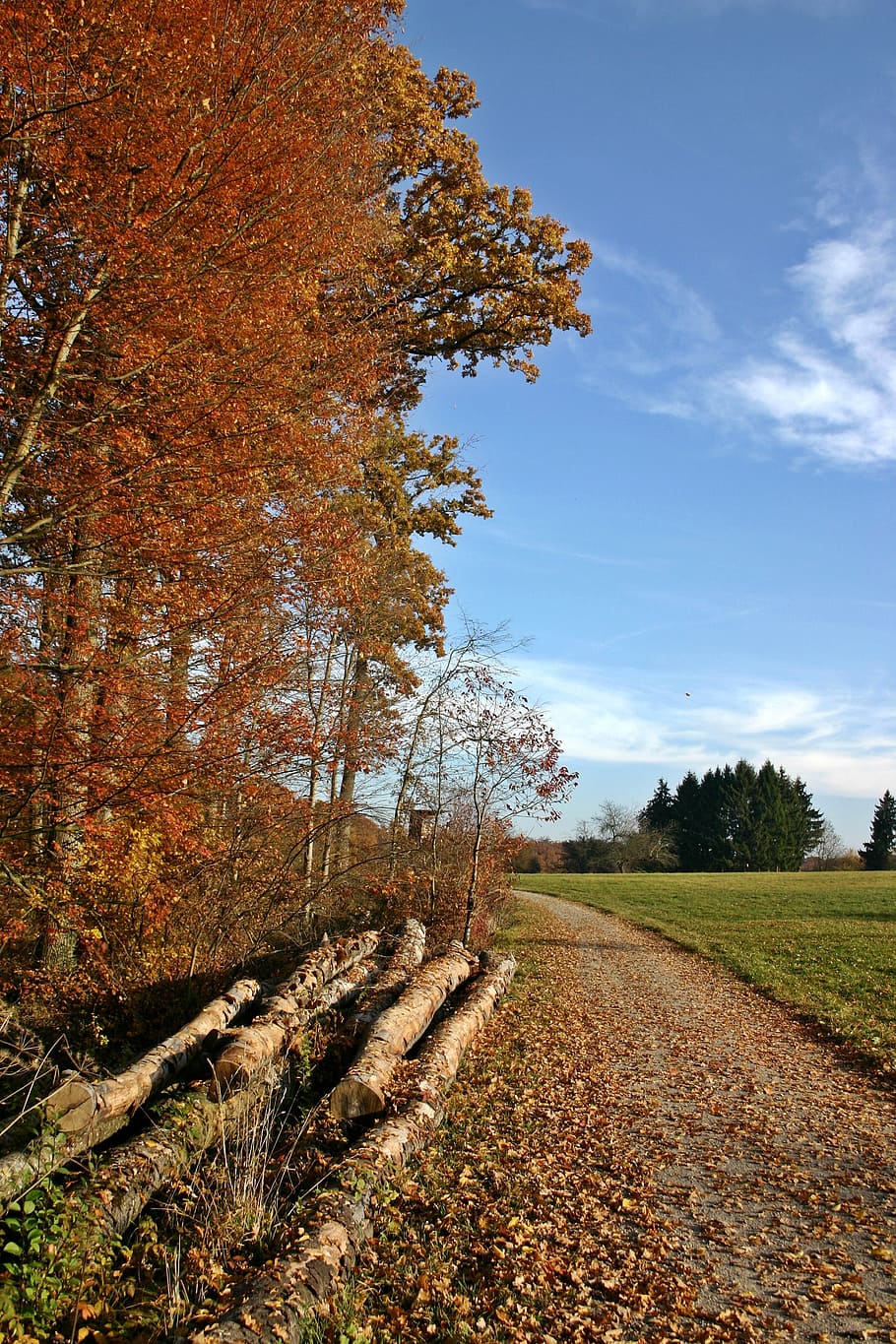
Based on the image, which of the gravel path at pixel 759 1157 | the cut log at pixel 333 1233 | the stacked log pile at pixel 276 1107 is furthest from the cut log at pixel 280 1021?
the gravel path at pixel 759 1157

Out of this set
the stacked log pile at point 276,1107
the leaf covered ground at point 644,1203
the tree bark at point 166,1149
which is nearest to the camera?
the leaf covered ground at point 644,1203

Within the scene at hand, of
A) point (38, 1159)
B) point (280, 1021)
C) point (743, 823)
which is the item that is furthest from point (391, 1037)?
point (743, 823)

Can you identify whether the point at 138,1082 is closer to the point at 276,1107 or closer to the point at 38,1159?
the point at 276,1107

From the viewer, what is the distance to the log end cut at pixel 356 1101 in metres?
6.74

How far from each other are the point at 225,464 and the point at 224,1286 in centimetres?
678

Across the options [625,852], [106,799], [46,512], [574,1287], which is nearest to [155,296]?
[46,512]

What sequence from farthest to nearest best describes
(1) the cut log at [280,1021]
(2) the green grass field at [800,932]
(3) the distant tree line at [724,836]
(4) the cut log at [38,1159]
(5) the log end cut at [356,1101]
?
(3) the distant tree line at [724,836]
(2) the green grass field at [800,932]
(1) the cut log at [280,1021]
(5) the log end cut at [356,1101]
(4) the cut log at [38,1159]

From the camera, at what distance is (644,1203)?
5754mm

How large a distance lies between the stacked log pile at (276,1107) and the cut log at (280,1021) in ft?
0.05

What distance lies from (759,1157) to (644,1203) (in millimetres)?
1497

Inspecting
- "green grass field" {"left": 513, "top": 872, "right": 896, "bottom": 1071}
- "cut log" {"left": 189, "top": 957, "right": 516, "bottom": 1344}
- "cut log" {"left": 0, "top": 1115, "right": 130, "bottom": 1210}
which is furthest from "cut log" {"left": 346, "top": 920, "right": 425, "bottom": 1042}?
"green grass field" {"left": 513, "top": 872, "right": 896, "bottom": 1071}

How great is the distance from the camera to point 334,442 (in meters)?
12.8

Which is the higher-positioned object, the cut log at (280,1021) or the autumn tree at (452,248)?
the autumn tree at (452,248)

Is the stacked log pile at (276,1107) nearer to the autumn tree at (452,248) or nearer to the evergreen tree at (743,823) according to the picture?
the autumn tree at (452,248)
